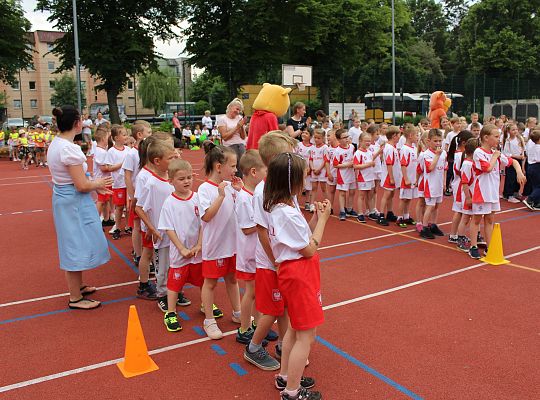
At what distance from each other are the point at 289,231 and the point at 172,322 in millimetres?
1982

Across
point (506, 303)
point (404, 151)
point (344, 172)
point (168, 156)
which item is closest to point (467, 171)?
point (404, 151)

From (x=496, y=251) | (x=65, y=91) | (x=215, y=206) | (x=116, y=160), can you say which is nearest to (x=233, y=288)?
(x=215, y=206)

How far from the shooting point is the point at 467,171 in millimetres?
7000

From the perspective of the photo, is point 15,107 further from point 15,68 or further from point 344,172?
point 344,172

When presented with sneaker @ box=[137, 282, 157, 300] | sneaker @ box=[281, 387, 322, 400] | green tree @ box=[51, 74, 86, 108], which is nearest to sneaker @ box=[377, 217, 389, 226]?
sneaker @ box=[137, 282, 157, 300]

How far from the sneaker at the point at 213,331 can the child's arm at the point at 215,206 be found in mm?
984

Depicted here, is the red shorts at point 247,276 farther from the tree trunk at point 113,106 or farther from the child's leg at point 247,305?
the tree trunk at point 113,106

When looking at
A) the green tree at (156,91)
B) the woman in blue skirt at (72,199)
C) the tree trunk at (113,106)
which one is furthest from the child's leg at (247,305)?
the green tree at (156,91)

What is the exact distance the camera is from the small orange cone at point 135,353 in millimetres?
3852

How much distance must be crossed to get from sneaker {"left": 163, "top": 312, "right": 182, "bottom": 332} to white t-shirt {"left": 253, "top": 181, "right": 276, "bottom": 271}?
136 centimetres

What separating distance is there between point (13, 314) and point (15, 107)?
270 feet

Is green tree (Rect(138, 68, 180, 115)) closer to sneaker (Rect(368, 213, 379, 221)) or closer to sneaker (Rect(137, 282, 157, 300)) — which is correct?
sneaker (Rect(368, 213, 379, 221))

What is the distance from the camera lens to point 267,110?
718 centimetres

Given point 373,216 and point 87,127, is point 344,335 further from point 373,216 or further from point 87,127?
point 87,127
